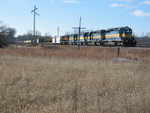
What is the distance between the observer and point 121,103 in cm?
496

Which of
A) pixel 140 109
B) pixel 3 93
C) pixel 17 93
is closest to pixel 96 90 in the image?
pixel 140 109

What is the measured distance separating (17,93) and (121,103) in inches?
140

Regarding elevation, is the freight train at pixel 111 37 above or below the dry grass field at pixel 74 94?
above

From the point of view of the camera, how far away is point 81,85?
23.5 feet

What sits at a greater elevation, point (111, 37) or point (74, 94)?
point (111, 37)

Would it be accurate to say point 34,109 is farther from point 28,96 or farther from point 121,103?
point 121,103

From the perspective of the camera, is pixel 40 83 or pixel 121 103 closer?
pixel 121 103

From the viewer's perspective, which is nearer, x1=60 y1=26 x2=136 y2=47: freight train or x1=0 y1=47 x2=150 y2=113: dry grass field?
x1=0 y1=47 x2=150 y2=113: dry grass field

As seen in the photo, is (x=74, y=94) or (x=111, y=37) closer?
(x=74, y=94)

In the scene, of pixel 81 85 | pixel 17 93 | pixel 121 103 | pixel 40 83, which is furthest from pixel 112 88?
pixel 17 93

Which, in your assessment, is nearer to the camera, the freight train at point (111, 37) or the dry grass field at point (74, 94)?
the dry grass field at point (74, 94)

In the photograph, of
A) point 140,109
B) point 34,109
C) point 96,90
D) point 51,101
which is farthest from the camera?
point 96,90

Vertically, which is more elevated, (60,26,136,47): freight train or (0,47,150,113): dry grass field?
(60,26,136,47): freight train

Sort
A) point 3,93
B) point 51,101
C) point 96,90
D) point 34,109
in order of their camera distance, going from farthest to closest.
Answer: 1. point 96,90
2. point 3,93
3. point 51,101
4. point 34,109
